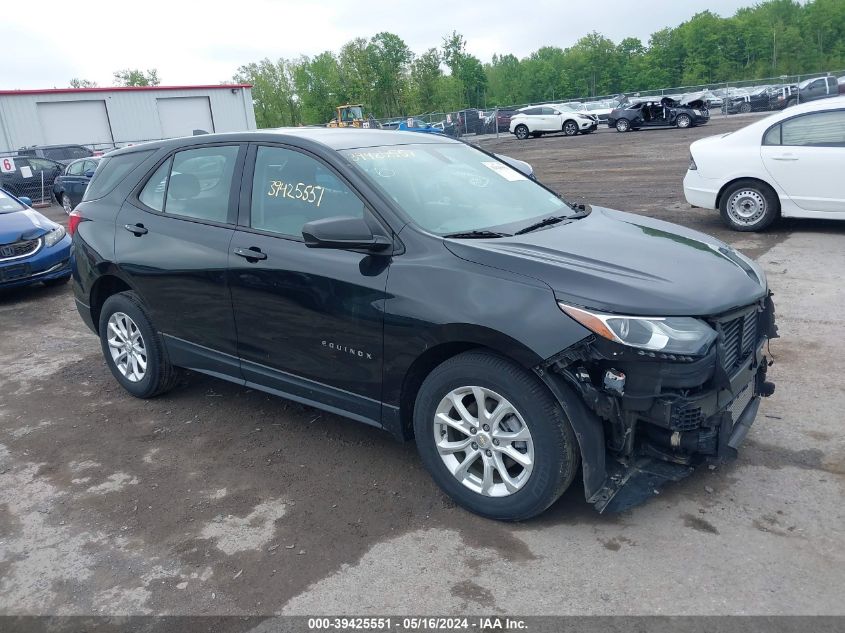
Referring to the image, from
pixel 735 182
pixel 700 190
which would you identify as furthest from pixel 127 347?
pixel 735 182

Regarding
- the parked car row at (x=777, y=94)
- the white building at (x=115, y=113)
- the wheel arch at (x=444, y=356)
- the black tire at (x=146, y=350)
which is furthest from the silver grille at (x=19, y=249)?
the parked car row at (x=777, y=94)

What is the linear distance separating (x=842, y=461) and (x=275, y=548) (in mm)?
2949

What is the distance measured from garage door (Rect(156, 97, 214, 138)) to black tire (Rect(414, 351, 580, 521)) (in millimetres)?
40724

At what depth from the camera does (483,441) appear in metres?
3.35

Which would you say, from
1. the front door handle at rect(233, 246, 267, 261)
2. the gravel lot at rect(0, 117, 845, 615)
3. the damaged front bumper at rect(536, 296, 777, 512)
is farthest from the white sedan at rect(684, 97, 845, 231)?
the front door handle at rect(233, 246, 267, 261)

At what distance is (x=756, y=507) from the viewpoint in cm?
341

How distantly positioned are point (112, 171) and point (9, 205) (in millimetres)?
5271

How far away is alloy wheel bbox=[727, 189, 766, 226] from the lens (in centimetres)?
902

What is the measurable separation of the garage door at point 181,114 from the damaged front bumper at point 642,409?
41.3 meters

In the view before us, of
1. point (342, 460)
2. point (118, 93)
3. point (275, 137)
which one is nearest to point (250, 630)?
point (342, 460)

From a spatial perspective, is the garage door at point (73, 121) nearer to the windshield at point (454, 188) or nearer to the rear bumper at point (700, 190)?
the rear bumper at point (700, 190)

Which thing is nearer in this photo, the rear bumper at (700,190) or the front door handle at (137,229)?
the front door handle at (137,229)

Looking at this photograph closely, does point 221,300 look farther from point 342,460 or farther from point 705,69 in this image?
point 705,69

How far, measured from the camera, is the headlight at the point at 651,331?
2.95m
